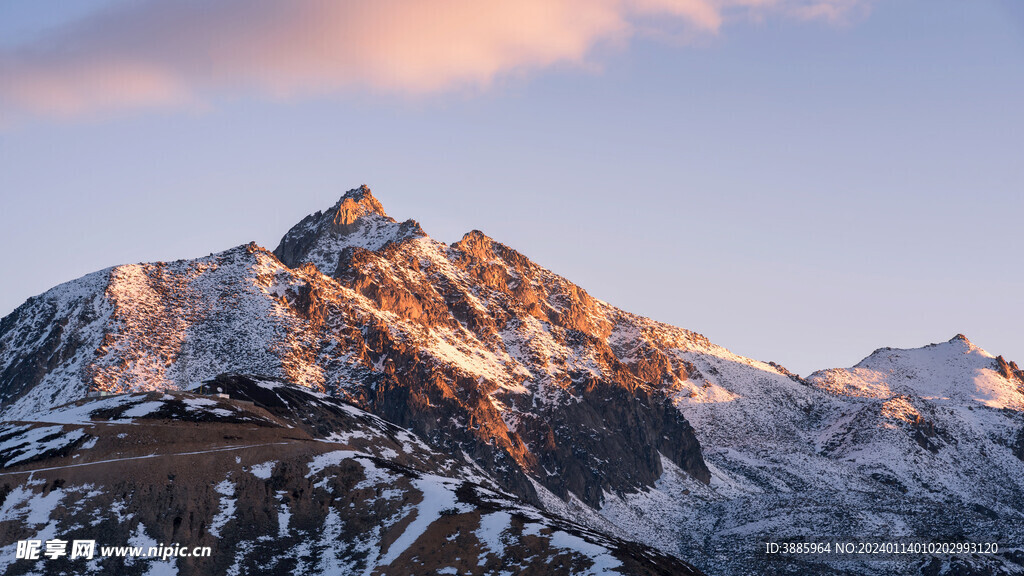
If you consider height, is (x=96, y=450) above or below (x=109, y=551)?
above

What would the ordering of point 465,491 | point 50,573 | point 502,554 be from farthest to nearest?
point 465,491
point 502,554
point 50,573

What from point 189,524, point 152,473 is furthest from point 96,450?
point 189,524

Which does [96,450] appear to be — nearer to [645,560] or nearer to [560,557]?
[560,557]

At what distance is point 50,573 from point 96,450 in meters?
27.4

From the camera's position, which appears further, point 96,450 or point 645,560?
point 96,450

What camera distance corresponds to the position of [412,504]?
174875 millimetres

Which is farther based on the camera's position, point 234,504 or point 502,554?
point 234,504

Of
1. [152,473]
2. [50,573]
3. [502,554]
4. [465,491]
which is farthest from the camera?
[465,491]

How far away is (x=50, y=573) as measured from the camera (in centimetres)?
14700

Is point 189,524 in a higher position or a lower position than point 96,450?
lower

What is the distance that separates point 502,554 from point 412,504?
22803 millimetres

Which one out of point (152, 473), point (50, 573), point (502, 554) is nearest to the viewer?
point (50, 573)

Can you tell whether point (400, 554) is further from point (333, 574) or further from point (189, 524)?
point (189, 524)

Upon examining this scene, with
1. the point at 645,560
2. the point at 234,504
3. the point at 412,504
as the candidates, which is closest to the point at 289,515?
the point at 234,504
